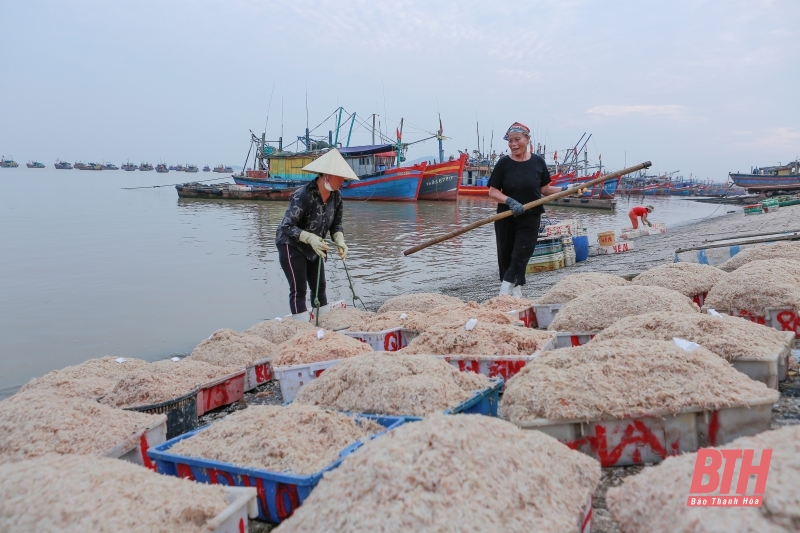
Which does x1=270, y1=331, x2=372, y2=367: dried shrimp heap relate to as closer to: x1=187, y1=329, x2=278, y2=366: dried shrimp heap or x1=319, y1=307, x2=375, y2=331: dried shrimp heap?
x1=187, y1=329, x2=278, y2=366: dried shrimp heap

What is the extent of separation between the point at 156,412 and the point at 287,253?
7.99 ft

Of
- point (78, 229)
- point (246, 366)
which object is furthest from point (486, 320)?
point (78, 229)

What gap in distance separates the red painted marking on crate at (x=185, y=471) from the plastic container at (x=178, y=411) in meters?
0.91

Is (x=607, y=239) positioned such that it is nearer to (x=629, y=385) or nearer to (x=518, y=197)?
(x=518, y=197)

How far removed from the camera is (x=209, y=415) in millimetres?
3777

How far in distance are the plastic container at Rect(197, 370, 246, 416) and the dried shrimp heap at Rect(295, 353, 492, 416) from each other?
112 centimetres

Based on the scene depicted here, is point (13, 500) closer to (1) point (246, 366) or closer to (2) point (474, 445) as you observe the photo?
(2) point (474, 445)

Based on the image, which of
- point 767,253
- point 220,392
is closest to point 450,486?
point 220,392

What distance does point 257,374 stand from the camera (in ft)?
13.9

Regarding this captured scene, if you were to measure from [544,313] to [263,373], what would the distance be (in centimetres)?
235

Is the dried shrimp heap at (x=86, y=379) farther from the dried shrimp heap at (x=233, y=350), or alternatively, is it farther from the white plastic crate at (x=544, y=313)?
the white plastic crate at (x=544, y=313)

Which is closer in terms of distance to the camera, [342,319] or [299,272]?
[342,319]

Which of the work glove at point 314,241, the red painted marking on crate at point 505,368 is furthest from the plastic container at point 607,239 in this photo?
the red painted marking on crate at point 505,368

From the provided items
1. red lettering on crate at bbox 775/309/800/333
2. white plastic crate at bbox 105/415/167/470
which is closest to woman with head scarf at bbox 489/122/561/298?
red lettering on crate at bbox 775/309/800/333
